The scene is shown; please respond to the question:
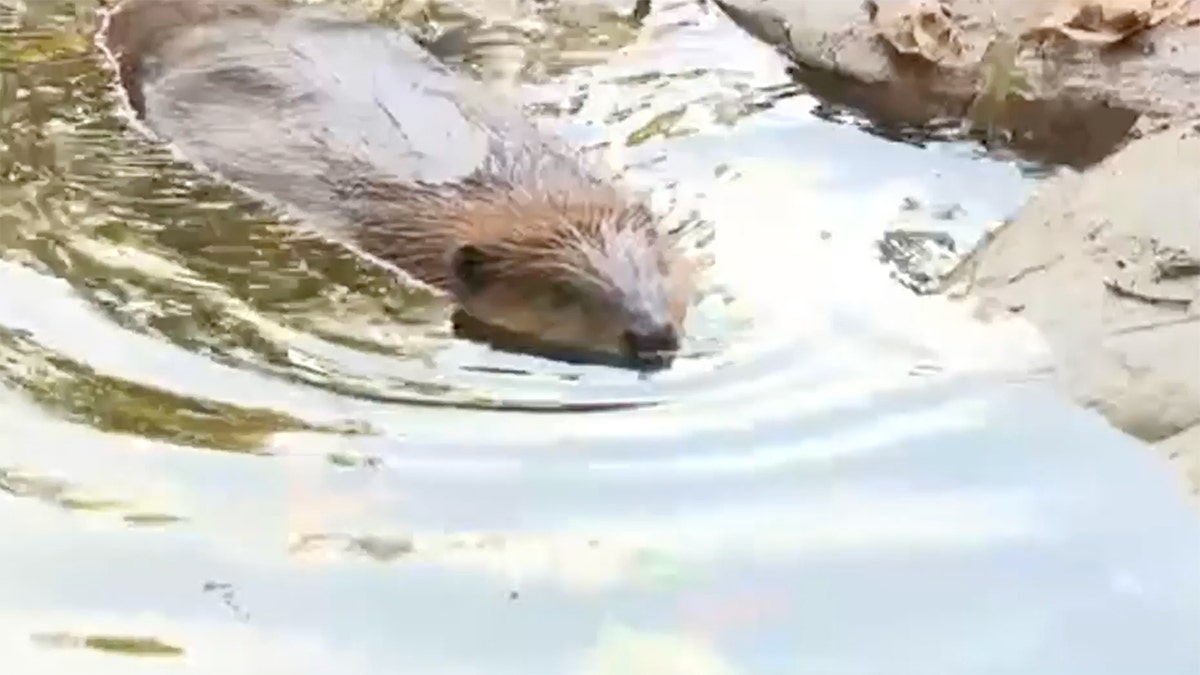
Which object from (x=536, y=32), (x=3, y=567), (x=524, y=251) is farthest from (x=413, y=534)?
(x=536, y=32)

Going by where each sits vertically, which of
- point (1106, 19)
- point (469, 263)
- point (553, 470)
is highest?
point (553, 470)

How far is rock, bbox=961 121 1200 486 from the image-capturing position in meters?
3.46

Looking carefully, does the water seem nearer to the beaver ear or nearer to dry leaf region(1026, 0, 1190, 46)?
the beaver ear

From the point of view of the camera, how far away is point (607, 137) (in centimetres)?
479

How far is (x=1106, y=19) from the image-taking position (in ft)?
16.6

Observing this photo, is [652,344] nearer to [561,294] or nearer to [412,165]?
[561,294]

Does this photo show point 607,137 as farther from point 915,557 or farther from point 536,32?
point 915,557

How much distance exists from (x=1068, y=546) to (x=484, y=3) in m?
3.11

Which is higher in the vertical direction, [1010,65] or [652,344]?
[652,344]

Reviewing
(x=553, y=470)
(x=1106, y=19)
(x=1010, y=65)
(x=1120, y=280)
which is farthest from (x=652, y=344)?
(x=1106, y=19)

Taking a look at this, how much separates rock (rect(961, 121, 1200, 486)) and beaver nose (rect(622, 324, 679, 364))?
0.59 m

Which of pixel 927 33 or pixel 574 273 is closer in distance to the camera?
pixel 574 273

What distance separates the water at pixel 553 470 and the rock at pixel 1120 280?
9cm

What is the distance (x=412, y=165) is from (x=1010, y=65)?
1564mm
